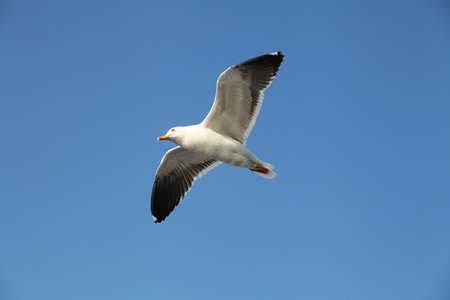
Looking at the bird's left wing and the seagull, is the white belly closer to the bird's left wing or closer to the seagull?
the seagull

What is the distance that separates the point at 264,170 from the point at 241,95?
1.57m

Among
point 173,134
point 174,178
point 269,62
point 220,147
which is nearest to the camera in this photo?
point 269,62

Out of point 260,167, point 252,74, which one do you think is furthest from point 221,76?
point 260,167

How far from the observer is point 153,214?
10.5 m

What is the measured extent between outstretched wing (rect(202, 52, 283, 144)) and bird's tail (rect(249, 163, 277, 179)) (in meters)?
0.56

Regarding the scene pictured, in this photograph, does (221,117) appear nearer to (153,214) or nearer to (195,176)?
(195,176)

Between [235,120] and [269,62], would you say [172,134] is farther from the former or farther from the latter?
[269,62]

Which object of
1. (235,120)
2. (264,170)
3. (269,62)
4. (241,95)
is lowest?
(264,170)

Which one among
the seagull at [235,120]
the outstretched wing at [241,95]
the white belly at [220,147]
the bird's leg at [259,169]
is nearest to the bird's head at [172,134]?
the seagull at [235,120]

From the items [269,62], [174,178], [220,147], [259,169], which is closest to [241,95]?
[269,62]

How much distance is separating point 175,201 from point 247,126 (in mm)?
2769

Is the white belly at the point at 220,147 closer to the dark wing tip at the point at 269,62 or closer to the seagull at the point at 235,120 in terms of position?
the seagull at the point at 235,120

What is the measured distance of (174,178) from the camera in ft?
34.3

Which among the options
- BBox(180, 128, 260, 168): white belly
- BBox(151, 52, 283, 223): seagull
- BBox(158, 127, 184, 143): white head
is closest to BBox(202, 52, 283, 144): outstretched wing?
BBox(151, 52, 283, 223): seagull
